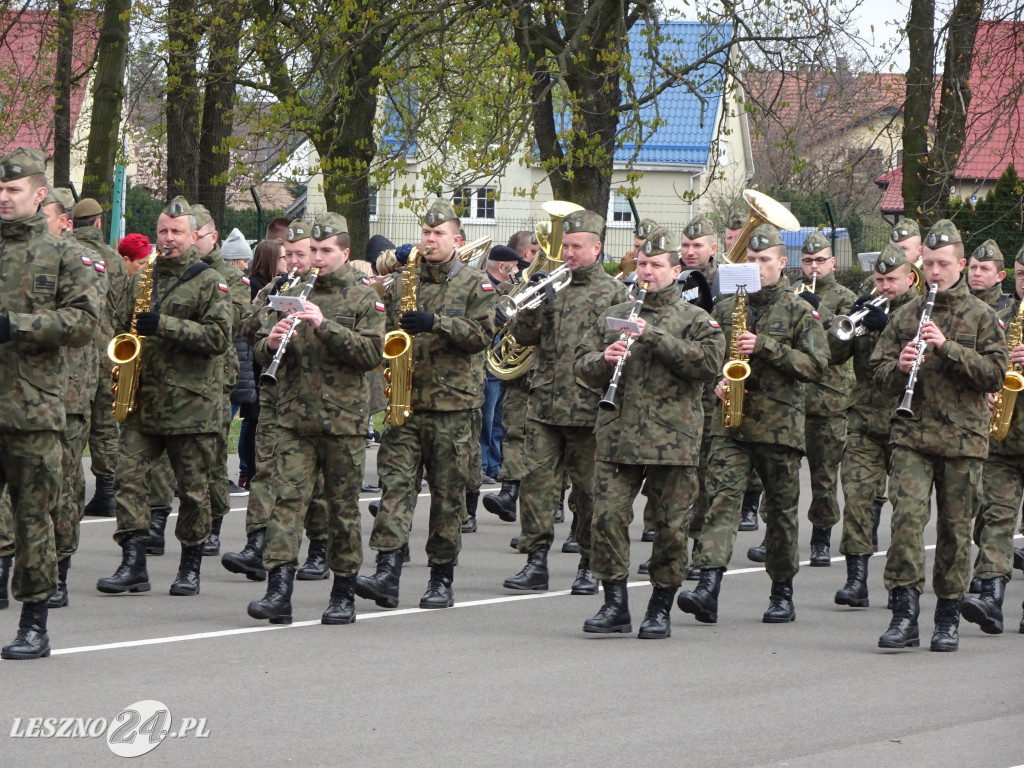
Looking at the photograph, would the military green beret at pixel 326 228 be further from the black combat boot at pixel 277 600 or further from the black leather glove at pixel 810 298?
the black leather glove at pixel 810 298

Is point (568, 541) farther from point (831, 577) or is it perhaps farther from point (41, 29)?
point (41, 29)

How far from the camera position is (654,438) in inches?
331

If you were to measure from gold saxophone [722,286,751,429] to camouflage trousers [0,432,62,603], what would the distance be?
366cm

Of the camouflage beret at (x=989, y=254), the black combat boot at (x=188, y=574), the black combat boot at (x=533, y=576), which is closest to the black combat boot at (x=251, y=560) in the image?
the black combat boot at (x=188, y=574)

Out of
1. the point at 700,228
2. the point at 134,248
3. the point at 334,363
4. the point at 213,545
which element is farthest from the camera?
the point at 134,248

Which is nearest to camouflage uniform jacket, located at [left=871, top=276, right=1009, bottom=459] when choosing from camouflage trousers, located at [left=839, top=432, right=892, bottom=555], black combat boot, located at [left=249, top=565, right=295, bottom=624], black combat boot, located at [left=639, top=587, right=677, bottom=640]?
black combat boot, located at [left=639, top=587, right=677, bottom=640]

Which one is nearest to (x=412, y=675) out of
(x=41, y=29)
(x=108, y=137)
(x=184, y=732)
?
(x=184, y=732)

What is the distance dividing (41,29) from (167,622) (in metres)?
18.2

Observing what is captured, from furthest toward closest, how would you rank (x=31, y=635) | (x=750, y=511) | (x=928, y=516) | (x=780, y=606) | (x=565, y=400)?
(x=750, y=511) → (x=565, y=400) → (x=780, y=606) → (x=928, y=516) → (x=31, y=635)

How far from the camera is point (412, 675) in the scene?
24.6 feet

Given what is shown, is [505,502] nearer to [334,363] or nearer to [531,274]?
[531,274]

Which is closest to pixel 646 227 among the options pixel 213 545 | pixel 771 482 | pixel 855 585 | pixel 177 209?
pixel 771 482

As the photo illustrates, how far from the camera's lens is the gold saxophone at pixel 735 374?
29.6ft

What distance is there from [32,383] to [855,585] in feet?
16.8
